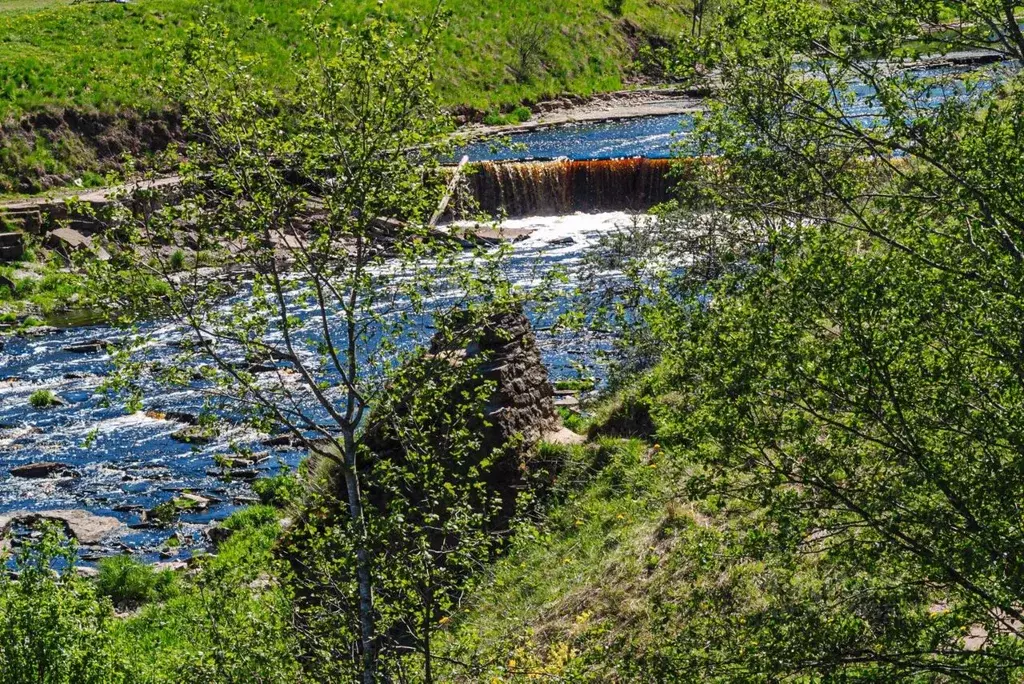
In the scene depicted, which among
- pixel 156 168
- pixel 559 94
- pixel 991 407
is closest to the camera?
pixel 991 407

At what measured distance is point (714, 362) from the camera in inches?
338

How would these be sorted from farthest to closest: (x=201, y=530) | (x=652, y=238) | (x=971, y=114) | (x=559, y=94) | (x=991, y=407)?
(x=559, y=94) → (x=652, y=238) → (x=201, y=530) → (x=971, y=114) → (x=991, y=407)

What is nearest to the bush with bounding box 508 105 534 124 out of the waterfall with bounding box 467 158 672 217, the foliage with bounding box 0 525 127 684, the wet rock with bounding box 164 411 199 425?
the waterfall with bounding box 467 158 672 217

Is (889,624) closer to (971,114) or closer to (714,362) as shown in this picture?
(714,362)

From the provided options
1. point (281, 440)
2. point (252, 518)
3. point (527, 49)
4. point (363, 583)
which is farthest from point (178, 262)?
point (527, 49)

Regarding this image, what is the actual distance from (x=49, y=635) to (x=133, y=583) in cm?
696

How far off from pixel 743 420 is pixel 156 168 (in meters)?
5.57

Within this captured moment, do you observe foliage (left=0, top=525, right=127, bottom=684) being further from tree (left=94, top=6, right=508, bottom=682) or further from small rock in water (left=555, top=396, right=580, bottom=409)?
small rock in water (left=555, top=396, right=580, bottom=409)

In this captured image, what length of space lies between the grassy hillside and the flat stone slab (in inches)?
1055

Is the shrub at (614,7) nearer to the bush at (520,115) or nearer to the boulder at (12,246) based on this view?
the bush at (520,115)

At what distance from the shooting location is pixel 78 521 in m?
21.4

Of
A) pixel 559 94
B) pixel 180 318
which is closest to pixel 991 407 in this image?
pixel 180 318

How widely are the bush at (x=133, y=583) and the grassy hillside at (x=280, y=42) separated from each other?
2941 cm

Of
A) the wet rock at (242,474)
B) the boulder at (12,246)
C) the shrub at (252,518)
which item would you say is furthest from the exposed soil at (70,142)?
the shrub at (252,518)
